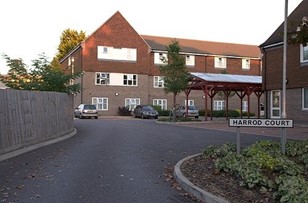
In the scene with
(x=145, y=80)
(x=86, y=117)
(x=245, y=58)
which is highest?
(x=245, y=58)

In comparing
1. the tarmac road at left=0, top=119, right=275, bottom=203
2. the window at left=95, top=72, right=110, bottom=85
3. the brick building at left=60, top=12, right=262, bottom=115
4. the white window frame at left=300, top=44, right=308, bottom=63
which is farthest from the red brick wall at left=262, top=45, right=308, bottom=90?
the window at left=95, top=72, right=110, bottom=85

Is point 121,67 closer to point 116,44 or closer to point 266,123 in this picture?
point 116,44

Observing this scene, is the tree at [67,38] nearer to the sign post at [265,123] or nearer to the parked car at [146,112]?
the parked car at [146,112]

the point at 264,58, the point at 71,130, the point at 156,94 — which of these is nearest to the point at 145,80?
the point at 156,94

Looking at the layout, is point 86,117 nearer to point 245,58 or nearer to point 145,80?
point 145,80

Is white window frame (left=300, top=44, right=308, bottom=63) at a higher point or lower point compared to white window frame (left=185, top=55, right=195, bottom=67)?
lower

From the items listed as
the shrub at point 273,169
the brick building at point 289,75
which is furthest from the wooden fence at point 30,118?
the brick building at point 289,75

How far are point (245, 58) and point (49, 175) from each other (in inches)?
1979

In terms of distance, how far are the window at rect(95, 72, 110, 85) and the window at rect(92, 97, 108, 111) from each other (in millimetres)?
1866

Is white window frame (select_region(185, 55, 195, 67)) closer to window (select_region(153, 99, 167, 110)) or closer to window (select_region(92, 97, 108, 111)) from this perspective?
window (select_region(153, 99, 167, 110))

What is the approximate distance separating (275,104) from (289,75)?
2.70 meters

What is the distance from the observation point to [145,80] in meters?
49.5

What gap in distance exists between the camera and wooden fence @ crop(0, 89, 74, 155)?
38.7 ft

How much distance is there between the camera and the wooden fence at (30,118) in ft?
38.7
